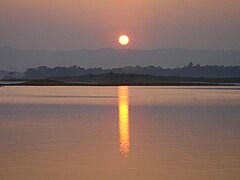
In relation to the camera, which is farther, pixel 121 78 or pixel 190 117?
pixel 121 78

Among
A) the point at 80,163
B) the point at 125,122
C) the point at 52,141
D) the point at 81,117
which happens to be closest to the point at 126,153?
the point at 80,163

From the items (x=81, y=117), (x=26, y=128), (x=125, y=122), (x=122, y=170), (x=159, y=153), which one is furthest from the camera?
(x=81, y=117)

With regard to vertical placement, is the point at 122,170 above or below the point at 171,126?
below

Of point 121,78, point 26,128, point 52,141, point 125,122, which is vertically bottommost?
point 52,141

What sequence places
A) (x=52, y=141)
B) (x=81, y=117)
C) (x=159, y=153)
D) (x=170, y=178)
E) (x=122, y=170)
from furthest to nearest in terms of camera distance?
1. (x=81, y=117)
2. (x=52, y=141)
3. (x=159, y=153)
4. (x=122, y=170)
5. (x=170, y=178)

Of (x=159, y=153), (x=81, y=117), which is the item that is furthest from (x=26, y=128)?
(x=159, y=153)

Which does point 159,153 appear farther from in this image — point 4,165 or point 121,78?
point 121,78

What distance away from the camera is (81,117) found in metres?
28.5

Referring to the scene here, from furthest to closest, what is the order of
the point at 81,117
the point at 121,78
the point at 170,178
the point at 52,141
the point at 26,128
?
the point at 121,78, the point at 81,117, the point at 26,128, the point at 52,141, the point at 170,178

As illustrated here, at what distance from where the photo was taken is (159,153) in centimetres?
1542

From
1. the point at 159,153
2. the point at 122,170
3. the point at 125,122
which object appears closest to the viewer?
the point at 122,170

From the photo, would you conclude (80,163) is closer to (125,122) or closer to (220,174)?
(220,174)

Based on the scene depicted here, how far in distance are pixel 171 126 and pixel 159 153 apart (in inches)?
322

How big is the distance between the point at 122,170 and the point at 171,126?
1072 cm
